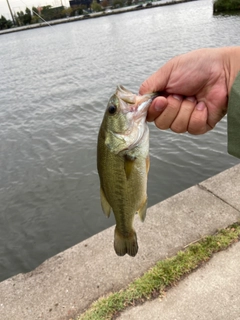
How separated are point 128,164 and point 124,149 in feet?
0.35

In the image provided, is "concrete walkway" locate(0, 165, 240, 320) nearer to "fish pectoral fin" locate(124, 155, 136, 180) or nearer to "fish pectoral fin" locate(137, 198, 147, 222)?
"fish pectoral fin" locate(137, 198, 147, 222)

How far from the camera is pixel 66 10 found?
106812mm

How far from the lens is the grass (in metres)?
2.97

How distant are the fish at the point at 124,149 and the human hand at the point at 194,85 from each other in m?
0.20

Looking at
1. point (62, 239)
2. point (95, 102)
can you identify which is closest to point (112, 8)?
point (95, 102)

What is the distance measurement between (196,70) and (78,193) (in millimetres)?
4964

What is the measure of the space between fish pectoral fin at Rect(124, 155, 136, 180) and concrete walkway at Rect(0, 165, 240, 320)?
1630mm

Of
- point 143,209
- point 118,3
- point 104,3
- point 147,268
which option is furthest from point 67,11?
point 143,209

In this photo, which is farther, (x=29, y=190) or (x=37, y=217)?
(x=29, y=190)

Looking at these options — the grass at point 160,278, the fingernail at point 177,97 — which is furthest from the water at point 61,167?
the fingernail at point 177,97

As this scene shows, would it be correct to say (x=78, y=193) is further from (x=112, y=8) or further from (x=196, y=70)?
(x=112, y=8)

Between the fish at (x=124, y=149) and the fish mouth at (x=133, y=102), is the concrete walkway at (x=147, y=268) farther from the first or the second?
the fish mouth at (x=133, y=102)

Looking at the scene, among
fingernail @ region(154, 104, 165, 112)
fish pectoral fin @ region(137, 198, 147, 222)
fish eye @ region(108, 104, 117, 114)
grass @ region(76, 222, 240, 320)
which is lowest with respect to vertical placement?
grass @ region(76, 222, 240, 320)

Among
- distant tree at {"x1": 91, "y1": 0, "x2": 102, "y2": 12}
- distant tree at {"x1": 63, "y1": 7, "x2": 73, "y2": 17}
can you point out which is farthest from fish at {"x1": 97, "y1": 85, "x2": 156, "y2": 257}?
distant tree at {"x1": 91, "y1": 0, "x2": 102, "y2": 12}
